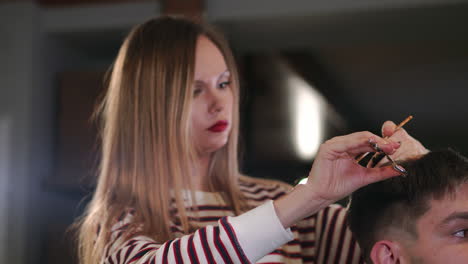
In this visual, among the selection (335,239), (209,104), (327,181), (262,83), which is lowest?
(335,239)

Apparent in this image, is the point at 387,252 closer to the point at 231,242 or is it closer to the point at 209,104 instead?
the point at 231,242

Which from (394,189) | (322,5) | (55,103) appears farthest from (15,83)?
(394,189)

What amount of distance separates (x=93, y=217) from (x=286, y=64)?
4.84 ft

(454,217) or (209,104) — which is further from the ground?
(209,104)

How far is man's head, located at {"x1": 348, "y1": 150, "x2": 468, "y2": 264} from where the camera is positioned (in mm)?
778

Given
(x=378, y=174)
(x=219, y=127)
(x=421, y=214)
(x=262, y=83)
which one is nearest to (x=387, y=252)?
(x=421, y=214)

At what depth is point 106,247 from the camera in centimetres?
88

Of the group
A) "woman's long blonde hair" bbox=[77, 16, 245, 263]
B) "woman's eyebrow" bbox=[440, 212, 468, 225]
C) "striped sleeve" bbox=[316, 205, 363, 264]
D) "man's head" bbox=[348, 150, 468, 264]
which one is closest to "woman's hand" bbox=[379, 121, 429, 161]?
"man's head" bbox=[348, 150, 468, 264]

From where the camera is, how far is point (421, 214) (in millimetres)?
811

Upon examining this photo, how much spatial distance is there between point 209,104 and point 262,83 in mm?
1283

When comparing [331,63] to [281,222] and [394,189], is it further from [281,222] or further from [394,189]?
[281,222]

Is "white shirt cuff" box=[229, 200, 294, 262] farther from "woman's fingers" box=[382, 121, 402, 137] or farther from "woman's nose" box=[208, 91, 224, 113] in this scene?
"woman's nose" box=[208, 91, 224, 113]

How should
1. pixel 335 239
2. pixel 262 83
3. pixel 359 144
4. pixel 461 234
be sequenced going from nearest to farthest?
1. pixel 359 144
2. pixel 461 234
3. pixel 335 239
4. pixel 262 83

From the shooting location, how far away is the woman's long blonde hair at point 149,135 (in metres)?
0.98
